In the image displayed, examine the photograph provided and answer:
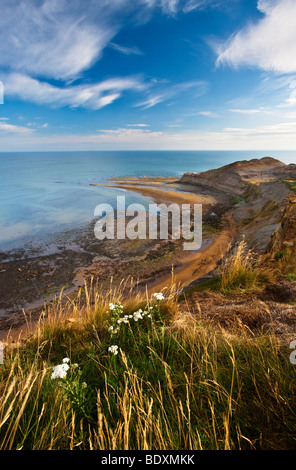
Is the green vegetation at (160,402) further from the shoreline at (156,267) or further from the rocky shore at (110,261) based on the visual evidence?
the shoreline at (156,267)

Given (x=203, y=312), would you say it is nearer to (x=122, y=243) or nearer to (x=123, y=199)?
(x=122, y=243)

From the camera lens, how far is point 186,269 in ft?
43.2

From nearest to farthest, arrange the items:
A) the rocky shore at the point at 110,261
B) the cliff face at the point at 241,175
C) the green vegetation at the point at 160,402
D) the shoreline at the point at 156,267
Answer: the green vegetation at the point at 160,402, the shoreline at the point at 156,267, the rocky shore at the point at 110,261, the cliff face at the point at 241,175

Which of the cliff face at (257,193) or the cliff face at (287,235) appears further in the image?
the cliff face at (257,193)

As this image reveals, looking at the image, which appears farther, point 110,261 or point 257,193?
point 257,193

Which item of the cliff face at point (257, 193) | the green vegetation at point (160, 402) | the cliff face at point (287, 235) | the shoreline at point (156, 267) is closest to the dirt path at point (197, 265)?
the shoreline at point (156, 267)

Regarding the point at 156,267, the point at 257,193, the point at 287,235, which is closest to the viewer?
the point at 287,235

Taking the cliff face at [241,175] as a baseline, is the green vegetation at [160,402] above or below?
below

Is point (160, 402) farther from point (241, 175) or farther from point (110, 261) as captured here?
point (241, 175)

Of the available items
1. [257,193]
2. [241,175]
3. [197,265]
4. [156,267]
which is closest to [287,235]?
[197,265]

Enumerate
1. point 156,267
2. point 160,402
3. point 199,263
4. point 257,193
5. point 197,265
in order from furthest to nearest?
point 257,193 < point 199,263 < point 197,265 < point 156,267 < point 160,402

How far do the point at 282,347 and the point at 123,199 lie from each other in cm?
3421

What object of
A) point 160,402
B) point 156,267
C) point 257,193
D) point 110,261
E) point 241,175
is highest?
point 241,175

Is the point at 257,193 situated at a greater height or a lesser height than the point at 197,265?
greater
